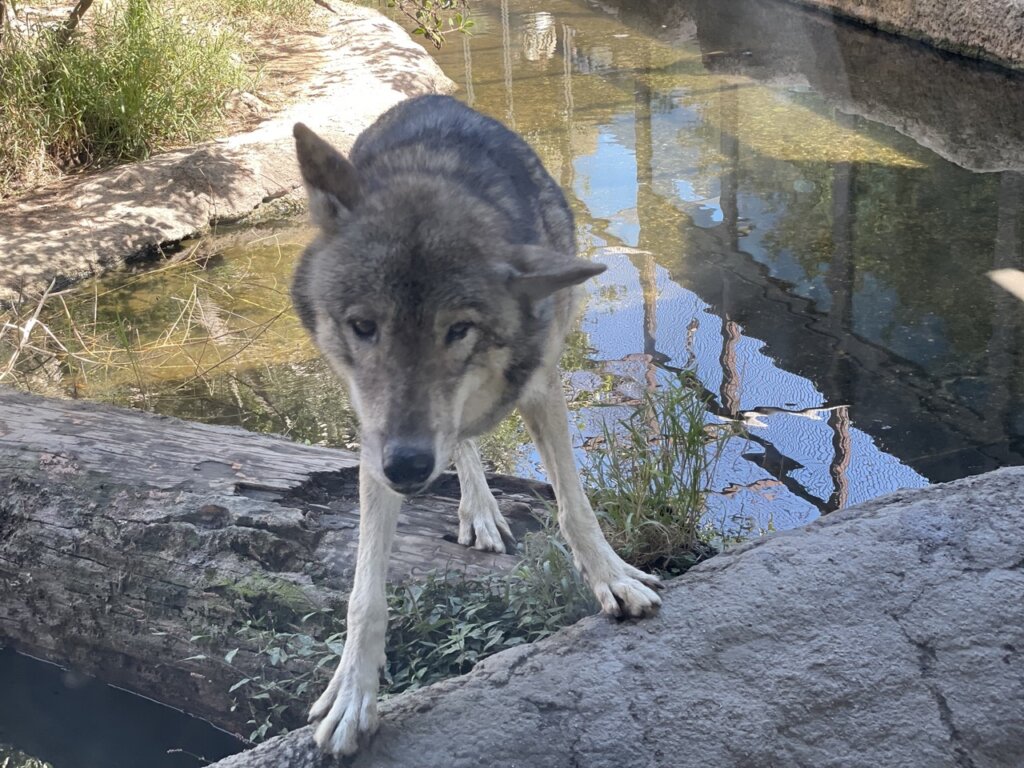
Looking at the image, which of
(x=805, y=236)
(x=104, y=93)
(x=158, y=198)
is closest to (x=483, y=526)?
(x=805, y=236)

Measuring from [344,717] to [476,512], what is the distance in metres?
1.12

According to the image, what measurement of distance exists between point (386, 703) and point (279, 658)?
57 centimetres

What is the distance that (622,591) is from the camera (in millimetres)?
3049

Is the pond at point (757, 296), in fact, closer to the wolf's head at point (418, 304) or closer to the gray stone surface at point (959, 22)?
the gray stone surface at point (959, 22)

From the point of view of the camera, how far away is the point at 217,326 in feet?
20.7

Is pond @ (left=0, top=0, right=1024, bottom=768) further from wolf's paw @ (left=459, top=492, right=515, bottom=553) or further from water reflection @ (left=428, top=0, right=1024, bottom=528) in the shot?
wolf's paw @ (left=459, top=492, right=515, bottom=553)

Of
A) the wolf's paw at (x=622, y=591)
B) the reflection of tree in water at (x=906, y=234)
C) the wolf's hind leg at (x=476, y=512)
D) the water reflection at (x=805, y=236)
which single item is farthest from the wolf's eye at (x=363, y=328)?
the reflection of tree in water at (x=906, y=234)

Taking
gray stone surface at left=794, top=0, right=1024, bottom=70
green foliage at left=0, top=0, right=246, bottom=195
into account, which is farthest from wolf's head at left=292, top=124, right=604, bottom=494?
gray stone surface at left=794, top=0, right=1024, bottom=70

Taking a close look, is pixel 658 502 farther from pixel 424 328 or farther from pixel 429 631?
pixel 424 328

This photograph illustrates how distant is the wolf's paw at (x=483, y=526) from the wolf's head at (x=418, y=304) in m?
0.89

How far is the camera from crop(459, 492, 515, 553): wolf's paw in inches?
145

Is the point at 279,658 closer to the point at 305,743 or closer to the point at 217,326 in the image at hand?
the point at 305,743

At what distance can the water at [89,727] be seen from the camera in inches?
145

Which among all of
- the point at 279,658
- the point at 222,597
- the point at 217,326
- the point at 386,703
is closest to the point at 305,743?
the point at 386,703
